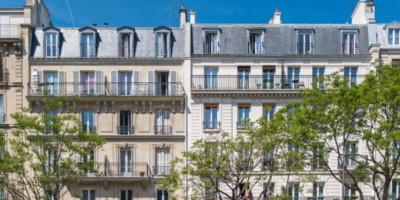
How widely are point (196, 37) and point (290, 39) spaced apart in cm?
Answer: 650

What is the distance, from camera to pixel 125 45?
88.4 ft

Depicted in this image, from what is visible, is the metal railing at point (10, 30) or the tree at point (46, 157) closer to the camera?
the tree at point (46, 157)

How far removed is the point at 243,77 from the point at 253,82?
751 mm

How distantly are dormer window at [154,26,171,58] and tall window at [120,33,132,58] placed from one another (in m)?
1.89

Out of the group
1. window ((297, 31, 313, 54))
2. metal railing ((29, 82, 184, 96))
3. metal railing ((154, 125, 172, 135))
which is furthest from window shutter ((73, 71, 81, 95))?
window ((297, 31, 313, 54))

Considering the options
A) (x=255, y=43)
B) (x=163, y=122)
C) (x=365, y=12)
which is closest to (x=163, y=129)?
(x=163, y=122)

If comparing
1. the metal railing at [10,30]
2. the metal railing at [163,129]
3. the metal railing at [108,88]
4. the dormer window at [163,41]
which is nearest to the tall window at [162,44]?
the dormer window at [163,41]

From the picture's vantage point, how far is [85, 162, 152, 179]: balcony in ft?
83.6

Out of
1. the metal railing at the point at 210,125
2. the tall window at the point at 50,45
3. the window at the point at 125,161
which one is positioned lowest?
the window at the point at 125,161

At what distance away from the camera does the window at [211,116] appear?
26172mm

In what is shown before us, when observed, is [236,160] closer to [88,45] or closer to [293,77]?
[293,77]

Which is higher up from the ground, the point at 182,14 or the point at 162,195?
the point at 182,14

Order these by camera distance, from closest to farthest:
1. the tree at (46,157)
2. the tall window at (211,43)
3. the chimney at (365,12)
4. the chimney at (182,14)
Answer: the tree at (46,157)
the tall window at (211,43)
the chimney at (365,12)
the chimney at (182,14)

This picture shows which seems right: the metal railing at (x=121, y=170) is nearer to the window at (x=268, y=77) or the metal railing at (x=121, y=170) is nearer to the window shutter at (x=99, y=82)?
the window shutter at (x=99, y=82)
